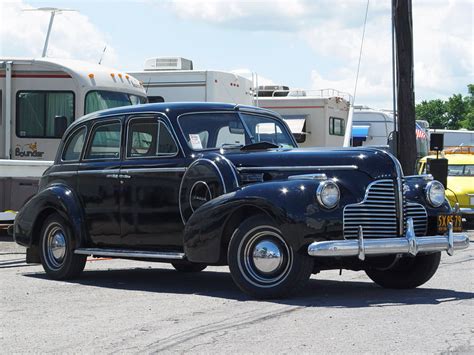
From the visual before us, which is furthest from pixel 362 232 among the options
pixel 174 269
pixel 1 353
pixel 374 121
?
pixel 374 121

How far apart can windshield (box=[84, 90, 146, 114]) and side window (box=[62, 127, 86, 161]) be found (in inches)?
261

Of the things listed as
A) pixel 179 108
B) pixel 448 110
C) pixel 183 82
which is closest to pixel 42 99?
pixel 183 82

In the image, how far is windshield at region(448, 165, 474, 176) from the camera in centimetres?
2356

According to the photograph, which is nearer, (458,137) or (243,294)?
(243,294)

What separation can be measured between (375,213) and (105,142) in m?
3.69

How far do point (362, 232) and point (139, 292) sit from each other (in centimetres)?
263

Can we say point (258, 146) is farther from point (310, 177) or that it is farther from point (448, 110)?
point (448, 110)

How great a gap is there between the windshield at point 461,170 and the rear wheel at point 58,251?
47.8 feet

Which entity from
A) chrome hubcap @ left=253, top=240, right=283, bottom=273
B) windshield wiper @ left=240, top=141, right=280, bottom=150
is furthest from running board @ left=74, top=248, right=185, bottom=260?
windshield wiper @ left=240, top=141, right=280, bottom=150

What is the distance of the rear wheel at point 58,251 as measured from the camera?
35.8 ft

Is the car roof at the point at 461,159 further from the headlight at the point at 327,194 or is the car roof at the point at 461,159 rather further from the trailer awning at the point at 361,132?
the headlight at the point at 327,194

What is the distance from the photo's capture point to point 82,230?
10.7 m

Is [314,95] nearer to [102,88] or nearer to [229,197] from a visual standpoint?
[102,88]

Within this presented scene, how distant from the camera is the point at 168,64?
2162 cm
